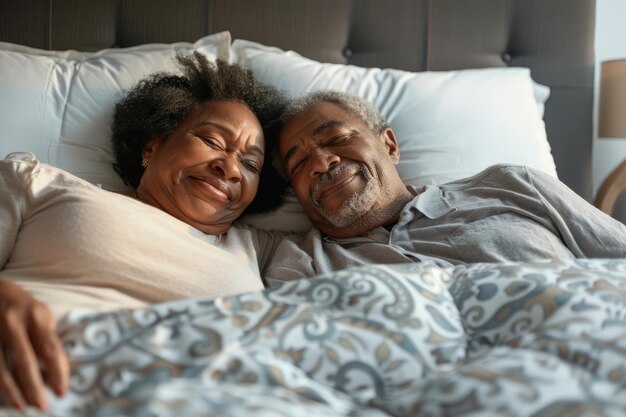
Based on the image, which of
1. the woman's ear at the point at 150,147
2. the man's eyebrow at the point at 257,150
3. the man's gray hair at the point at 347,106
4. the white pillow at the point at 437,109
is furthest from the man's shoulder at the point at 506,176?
the woman's ear at the point at 150,147

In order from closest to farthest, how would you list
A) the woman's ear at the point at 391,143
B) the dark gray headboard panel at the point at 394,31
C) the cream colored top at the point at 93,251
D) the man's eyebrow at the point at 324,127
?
the cream colored top at the point at 93,251
the man's eyebrow at the point at 324,127
the woman's ear at the point at 391,143
the dark gray headboard panel at the point at 394,31

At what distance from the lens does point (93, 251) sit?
1.06 meters

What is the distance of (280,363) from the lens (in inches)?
29.7

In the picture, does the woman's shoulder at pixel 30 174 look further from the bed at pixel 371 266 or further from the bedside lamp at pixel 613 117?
the bedside lamp at pixel 613 117

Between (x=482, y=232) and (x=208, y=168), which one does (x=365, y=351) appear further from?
(x=208, y=168)

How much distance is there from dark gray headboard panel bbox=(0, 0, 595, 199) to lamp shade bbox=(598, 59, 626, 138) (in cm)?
13

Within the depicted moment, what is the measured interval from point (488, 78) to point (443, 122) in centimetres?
23

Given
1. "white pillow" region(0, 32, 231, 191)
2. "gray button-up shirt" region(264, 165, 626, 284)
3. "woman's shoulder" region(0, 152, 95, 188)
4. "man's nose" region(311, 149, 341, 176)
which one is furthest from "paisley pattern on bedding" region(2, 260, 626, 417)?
"white pillow" region(0, 32, 231, 191)

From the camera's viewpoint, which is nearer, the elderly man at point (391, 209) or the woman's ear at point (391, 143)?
the elderly man at point (391, 209)

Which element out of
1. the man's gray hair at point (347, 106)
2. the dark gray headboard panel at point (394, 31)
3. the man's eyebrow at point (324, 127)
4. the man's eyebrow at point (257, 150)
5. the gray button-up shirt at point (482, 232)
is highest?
the dark gray headboard panel at point (394, 31)

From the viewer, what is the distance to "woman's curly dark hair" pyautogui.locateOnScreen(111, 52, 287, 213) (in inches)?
63.0

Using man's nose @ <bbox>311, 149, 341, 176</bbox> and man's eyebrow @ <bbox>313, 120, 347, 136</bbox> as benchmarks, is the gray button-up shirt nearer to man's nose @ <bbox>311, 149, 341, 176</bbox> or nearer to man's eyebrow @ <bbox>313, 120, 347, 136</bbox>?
man's nose @ <bbox>311, 149, 341, 176</bbox>

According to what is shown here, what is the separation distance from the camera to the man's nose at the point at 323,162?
1506mm

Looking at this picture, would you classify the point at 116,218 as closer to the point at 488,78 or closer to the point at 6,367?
the point at 6,367
